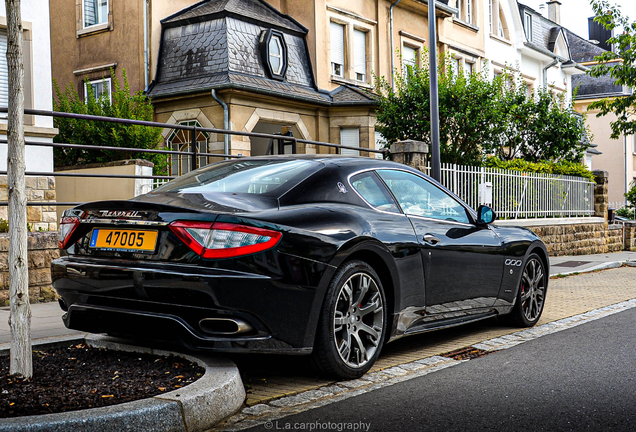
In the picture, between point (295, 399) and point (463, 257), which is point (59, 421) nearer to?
point (295, 399)

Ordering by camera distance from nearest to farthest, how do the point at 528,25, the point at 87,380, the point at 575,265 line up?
the point at 87,380
the point at 575,265
the point at 528,25

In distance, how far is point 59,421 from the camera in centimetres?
328

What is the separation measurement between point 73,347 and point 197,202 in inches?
60.2

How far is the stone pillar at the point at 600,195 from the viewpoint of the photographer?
891 inches

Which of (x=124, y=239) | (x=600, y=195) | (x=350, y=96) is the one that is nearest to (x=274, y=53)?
(x=350, y=96)

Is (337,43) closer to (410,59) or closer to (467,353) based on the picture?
(410,59)

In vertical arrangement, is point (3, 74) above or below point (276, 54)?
below

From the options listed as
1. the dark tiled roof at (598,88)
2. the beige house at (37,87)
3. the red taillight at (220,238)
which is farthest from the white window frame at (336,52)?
the dark tiled roof at (598,88)

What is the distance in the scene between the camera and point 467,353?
587 cm

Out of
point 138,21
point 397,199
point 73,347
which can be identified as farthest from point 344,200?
point 138,21

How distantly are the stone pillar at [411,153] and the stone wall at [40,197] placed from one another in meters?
6.25

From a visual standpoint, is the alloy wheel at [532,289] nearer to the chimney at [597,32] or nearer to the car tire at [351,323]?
the car tire at [351,323]

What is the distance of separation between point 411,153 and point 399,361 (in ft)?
28.2

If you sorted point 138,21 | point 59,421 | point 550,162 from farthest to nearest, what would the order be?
point 550,162
point 138,21
point 59,421
